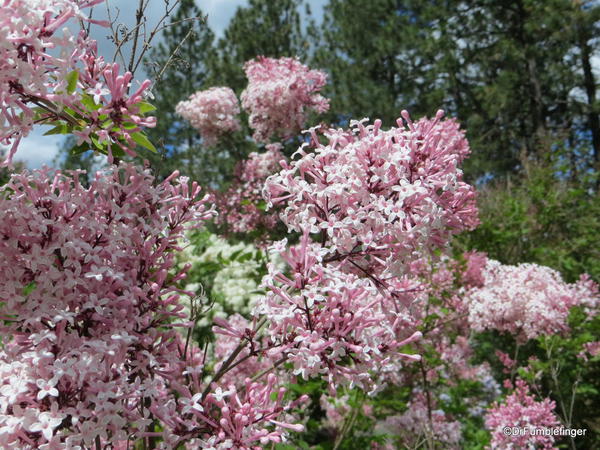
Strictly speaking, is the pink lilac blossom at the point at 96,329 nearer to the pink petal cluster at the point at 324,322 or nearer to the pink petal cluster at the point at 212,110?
the pink petal cluster at the point at 324,322

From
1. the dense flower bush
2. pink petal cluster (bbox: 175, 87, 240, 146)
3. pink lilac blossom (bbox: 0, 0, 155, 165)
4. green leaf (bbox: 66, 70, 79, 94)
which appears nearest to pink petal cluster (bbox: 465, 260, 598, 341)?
the dense flower bush

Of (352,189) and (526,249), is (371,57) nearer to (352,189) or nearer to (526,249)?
(526,249)

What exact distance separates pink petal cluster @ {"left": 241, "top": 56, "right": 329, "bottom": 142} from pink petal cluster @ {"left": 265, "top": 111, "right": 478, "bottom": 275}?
317 cm

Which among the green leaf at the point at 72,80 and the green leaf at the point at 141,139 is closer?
the green leaf at the point at 72,80

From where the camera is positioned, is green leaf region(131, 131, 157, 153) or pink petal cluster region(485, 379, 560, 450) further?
pink petal cluster region(485, 379, 560, 450)

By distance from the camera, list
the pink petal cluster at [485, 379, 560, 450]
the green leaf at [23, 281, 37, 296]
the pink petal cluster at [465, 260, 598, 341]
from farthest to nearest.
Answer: the pink petal cluster at [465, 260, 598, 341]
the pink petal cluster at [485, 379, 560, 450]
the green leaf at [23, 281, 37, 296]

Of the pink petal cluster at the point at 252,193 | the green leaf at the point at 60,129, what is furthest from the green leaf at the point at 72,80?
the pink petal cluster at the point at 252,193

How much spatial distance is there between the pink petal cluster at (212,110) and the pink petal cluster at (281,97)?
637 millimetres

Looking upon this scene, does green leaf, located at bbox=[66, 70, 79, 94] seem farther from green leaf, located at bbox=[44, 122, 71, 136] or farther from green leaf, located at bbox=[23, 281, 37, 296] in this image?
green leaf, located at bbox=[23, 281, 37, 296]

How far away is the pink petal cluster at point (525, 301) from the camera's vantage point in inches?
161

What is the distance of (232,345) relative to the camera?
3.65 metres

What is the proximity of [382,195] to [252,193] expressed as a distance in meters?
3.75

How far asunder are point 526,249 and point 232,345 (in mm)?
5069

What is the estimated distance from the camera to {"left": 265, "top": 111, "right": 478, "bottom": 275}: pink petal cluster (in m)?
1.33
